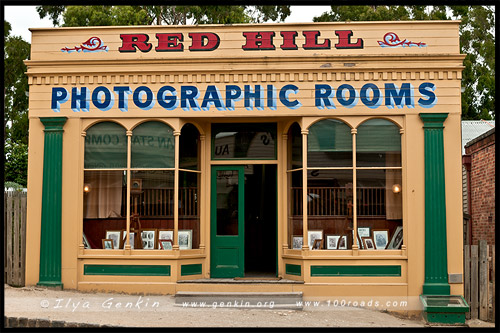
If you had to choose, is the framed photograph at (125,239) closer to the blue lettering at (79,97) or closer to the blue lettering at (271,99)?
the blue lettering at (79,97)

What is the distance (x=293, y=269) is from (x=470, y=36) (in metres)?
27.6

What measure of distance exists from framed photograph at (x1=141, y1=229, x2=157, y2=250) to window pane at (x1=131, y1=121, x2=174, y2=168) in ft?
4.51

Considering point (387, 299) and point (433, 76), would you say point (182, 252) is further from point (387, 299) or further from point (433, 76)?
point (433, 76)

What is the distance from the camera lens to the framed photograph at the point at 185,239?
13055 mm

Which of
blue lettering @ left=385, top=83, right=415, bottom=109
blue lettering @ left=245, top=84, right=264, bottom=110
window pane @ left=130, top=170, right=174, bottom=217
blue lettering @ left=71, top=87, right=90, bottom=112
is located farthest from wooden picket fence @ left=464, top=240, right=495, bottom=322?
blue lettering @ left=71, top=87, right=90, bottom=112

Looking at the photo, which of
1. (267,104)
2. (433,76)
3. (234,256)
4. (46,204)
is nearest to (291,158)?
(267,104)

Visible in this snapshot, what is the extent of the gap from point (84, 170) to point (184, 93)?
260cm

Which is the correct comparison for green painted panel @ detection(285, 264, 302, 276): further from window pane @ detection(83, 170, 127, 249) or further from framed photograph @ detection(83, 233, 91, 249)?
framed photograph @ detection(83, 233, 91, 249)

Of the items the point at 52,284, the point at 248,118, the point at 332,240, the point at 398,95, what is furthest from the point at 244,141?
the point at 52,284

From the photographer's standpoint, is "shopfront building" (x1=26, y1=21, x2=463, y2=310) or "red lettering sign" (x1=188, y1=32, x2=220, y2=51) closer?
"shopfront building" (x1=26, y1=21, x2=463, y2=310)

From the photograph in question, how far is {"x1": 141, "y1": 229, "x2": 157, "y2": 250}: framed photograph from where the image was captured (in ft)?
42.9

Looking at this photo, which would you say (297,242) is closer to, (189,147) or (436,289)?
(436,289)

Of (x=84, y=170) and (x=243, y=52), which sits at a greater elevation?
(x=243, y=52)

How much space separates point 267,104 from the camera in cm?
1277
